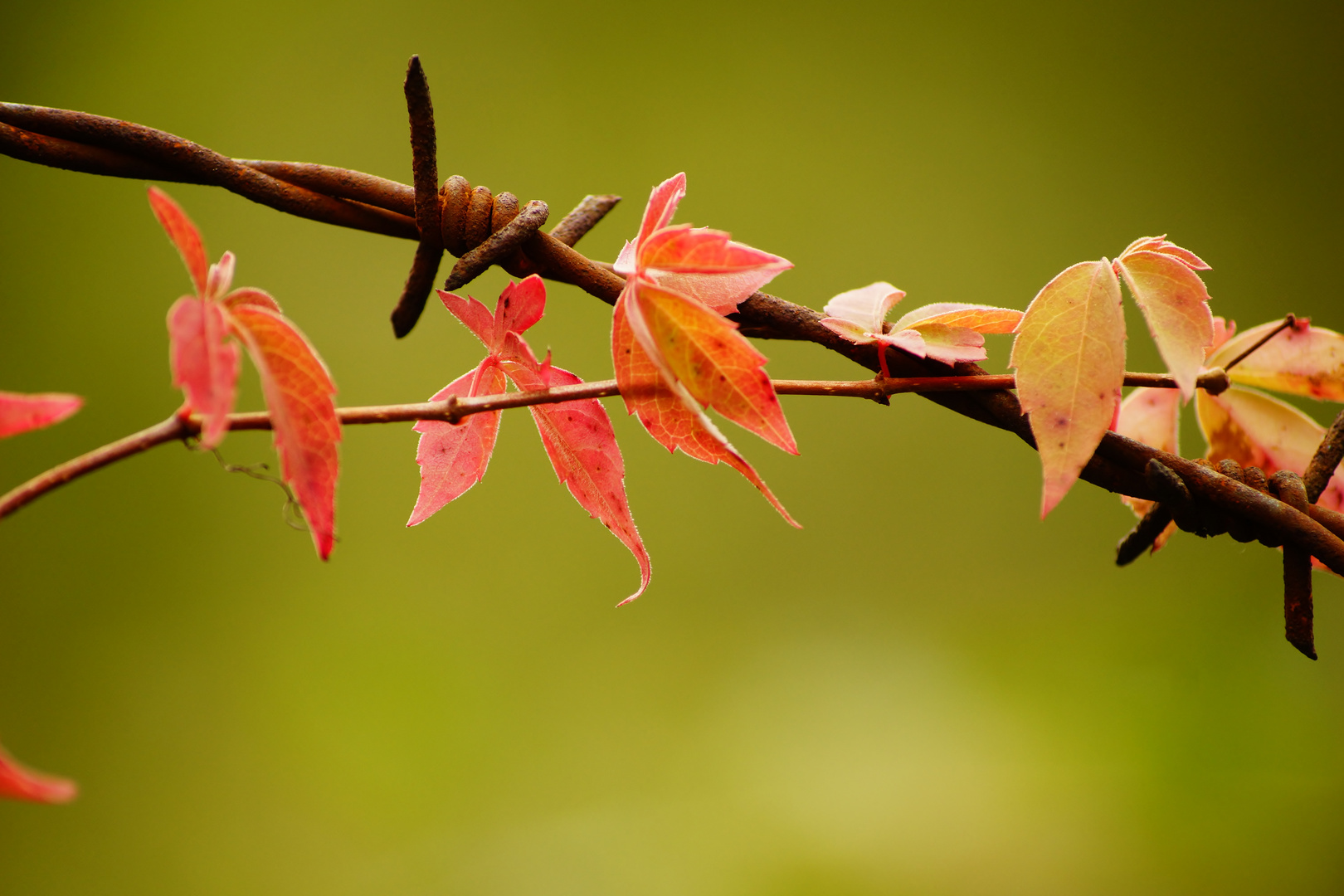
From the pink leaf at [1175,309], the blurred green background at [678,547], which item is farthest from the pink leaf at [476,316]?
the blurred green background at [678,547]

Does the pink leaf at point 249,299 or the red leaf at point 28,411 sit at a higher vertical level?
the pink leaf at point 249,299

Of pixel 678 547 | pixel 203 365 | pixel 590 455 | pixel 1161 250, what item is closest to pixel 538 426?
pixel 590 455

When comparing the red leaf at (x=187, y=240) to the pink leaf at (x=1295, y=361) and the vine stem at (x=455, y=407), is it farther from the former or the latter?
the pink leaf at (x=1295, y=361)

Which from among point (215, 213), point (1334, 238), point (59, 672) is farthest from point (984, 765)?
point (215, 213)

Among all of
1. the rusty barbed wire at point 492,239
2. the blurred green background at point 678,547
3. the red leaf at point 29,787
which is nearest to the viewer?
the red leaf at point 29,787

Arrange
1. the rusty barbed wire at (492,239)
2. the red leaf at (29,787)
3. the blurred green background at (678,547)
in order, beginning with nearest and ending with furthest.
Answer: the red leaf at (29,787), the rusty barbed wire at (492,239), the blurred green background at (678,547)

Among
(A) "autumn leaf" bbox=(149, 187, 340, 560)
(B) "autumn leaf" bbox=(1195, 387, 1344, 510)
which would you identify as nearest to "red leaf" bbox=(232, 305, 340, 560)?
(A) "autumn leaf" bbox=(149, 187, 340, 560)

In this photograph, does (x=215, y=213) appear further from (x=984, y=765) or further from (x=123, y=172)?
(x=984, y=765)

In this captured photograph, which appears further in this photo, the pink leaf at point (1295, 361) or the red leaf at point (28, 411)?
the pink leaf at point (1295, 361)
